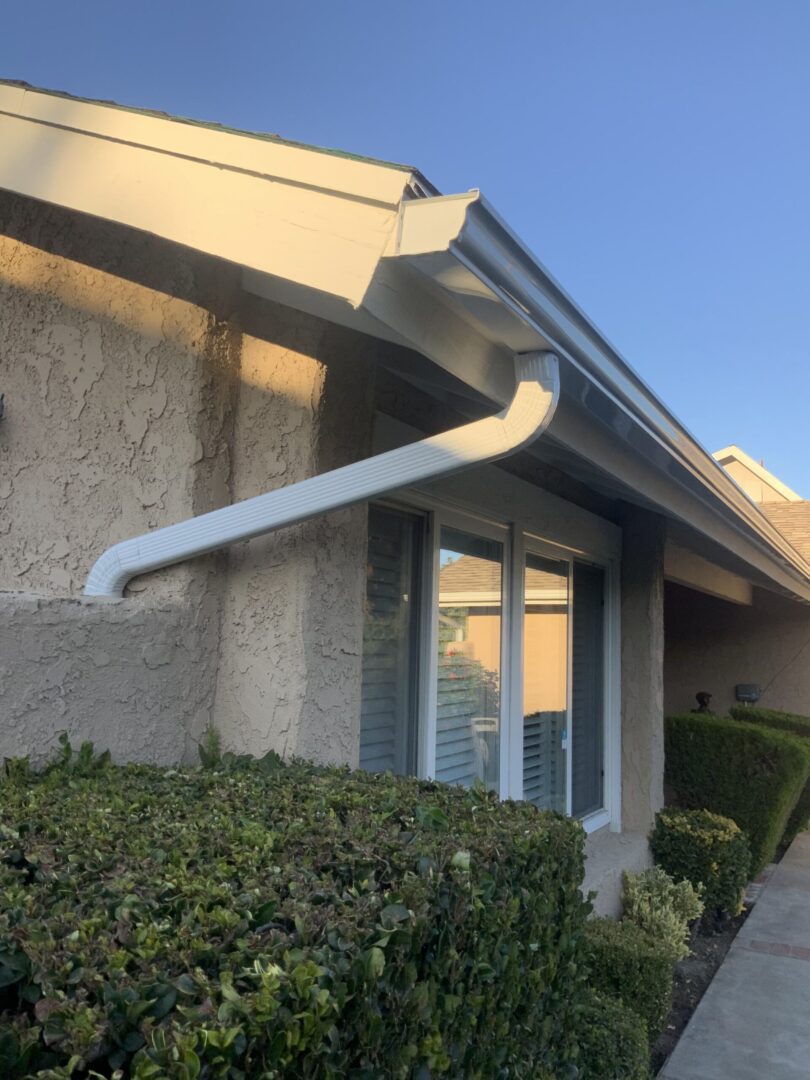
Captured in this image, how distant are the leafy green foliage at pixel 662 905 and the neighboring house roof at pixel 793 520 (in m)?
9.61

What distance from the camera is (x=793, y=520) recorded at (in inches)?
624

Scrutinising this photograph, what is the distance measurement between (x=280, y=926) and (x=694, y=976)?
503cm

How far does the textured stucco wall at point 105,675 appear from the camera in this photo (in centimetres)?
296

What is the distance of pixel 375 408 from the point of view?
4098 millimetres

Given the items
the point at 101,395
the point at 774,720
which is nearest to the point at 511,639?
the point at 101,395

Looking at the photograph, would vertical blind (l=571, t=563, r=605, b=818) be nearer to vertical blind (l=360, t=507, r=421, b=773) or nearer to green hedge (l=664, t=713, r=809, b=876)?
green hedge (l=664, t=713, r=809, b=876)

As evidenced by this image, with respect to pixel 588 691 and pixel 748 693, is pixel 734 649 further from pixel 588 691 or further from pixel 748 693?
pixel 588 691

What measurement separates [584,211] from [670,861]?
A: 37.8ft

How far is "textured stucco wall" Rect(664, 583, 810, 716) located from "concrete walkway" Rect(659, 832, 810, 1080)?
22.0 feet

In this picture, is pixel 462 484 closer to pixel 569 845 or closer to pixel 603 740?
pixel 569 845

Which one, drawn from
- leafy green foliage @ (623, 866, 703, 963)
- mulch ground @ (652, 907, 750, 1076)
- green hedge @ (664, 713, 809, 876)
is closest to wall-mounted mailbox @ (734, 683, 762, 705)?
green hedge @ (664, 713, 809, 876)

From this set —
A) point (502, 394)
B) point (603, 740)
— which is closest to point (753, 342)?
point (603, 740)

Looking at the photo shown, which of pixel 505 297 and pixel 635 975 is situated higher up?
pixel 505 297

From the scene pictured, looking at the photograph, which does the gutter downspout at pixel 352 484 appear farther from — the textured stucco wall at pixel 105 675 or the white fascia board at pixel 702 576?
the white fascia board at pixel 702 576
